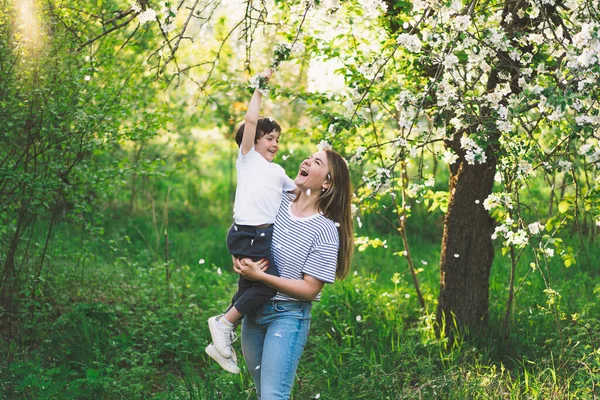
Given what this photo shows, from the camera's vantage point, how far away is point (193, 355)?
5121 mm

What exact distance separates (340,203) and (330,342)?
2.06 metres

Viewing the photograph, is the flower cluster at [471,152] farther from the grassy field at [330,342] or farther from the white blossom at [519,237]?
the grassy field at [330,342]

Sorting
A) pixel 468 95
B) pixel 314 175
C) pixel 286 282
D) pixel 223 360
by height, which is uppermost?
pixel 468 95

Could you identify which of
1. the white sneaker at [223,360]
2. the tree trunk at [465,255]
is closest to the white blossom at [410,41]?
the white sneaker at [223,360]

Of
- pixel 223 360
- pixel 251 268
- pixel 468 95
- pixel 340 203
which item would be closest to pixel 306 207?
pixel 340 203

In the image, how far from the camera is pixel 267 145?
3230 millimetres

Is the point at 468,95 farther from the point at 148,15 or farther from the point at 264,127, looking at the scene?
the point at 148,15

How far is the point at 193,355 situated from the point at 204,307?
0.91 metres

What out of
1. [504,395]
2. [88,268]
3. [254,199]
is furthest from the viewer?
[88,268]

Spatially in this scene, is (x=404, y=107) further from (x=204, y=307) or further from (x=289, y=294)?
(x=204, y=307)

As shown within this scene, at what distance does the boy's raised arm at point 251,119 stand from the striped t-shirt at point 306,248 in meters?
0.37

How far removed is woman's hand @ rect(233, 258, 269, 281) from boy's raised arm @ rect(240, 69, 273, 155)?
0.49 m

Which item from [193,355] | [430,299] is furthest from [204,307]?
[430,299]

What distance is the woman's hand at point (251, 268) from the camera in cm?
290
